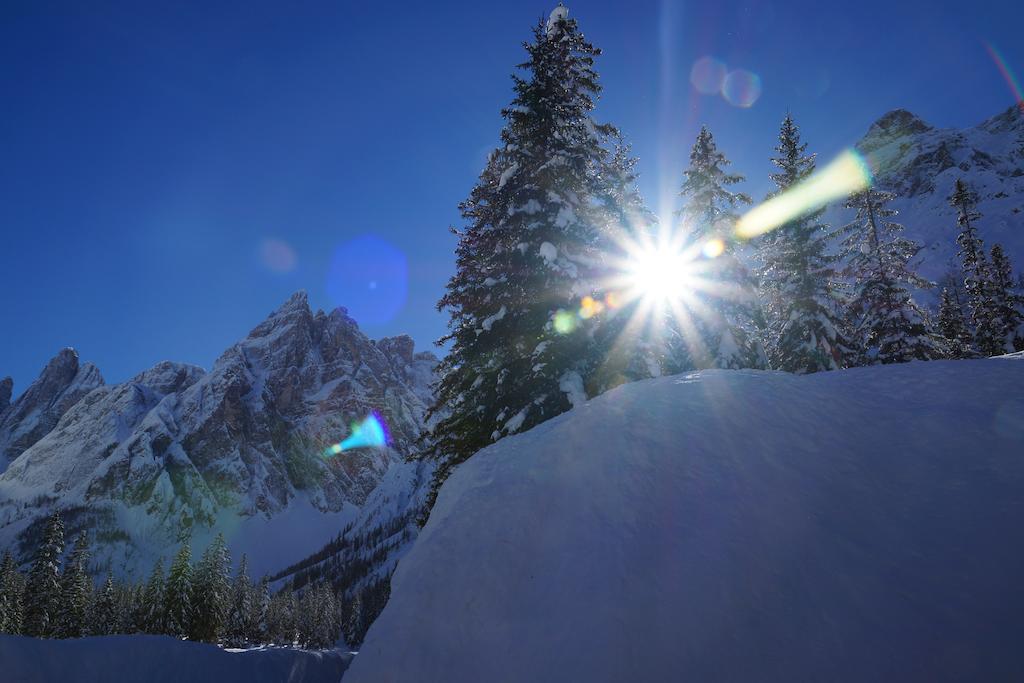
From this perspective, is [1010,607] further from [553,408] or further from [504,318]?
[504,318]

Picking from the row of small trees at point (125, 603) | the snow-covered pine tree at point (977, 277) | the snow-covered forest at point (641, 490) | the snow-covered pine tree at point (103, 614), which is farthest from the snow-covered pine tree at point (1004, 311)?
the snow-covered pine tree at point (103, 614)

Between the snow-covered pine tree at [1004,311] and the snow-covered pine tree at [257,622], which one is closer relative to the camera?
the snow-covered pine tree at [1004,311]

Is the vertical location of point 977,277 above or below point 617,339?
above

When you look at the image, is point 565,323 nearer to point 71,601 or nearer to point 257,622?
point 71,601

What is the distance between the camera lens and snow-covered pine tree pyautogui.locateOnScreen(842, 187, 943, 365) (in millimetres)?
22594

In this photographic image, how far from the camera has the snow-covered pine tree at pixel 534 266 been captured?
1265 centimetres

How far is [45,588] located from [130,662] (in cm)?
3495

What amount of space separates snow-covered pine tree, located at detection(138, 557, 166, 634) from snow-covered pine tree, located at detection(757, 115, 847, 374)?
53.4 m

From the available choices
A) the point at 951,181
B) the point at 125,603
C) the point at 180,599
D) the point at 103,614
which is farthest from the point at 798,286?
the point at 951,181

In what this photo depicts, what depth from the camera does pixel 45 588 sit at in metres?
38.2

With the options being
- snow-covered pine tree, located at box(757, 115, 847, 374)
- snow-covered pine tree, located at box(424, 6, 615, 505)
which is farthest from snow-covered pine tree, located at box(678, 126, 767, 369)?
snow-covered pine tree, located at box(424, 6, 615, 505)

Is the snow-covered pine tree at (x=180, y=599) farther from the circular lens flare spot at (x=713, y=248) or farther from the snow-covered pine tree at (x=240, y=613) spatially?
the circular lens flare spot at (x=713, y=248)

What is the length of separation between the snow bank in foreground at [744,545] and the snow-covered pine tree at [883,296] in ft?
62.7

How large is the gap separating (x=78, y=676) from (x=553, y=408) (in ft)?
47.5
